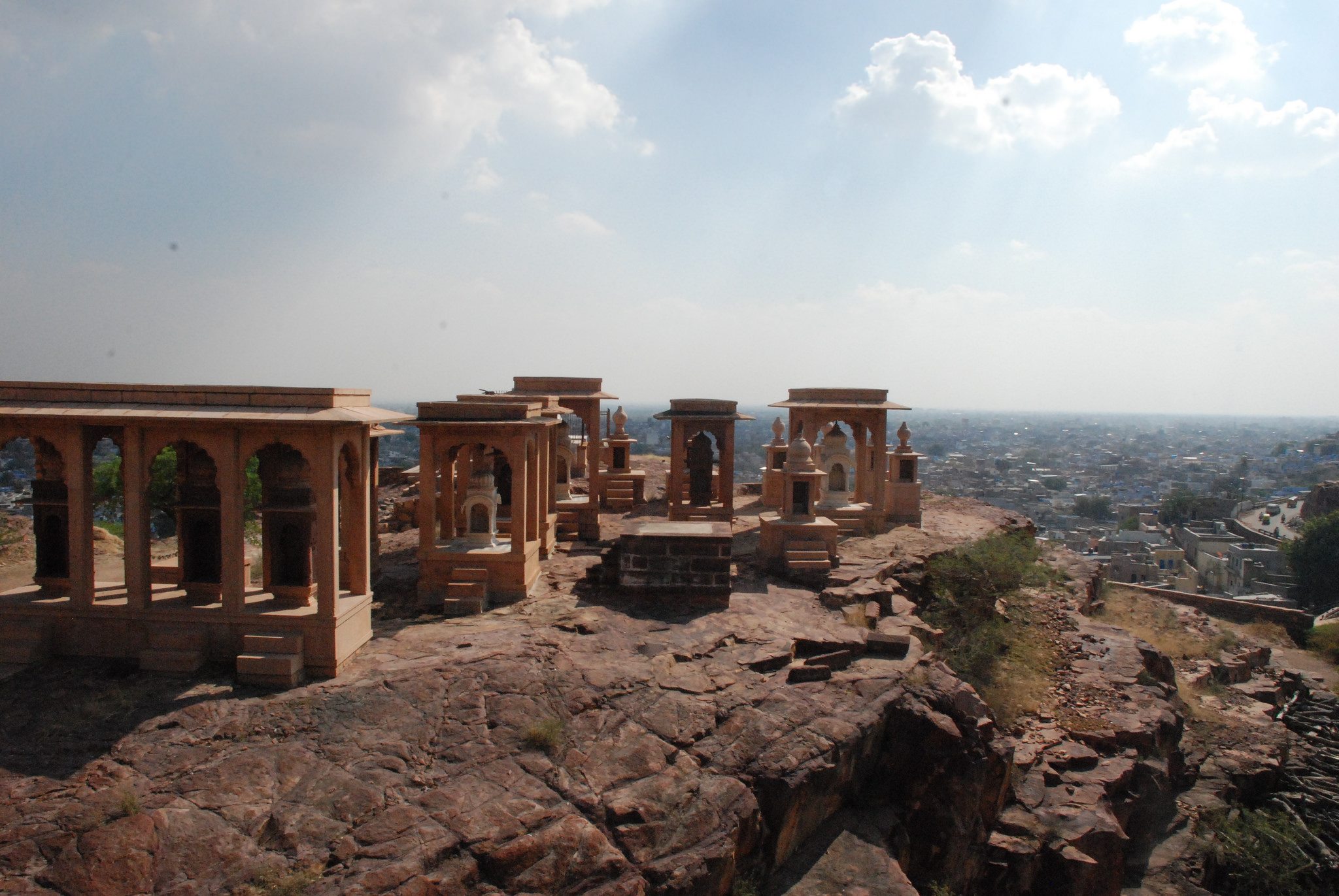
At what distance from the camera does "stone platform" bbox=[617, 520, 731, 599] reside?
13938 millimetres

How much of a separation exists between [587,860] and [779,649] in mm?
4893

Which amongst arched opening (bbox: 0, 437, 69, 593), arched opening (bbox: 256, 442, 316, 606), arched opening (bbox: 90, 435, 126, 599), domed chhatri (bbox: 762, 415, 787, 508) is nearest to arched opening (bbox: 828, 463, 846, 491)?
domed chhatri (bbox: 762, 415, 787, 508)

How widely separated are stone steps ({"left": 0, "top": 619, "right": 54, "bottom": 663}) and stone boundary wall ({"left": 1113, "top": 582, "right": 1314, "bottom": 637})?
29.7 m

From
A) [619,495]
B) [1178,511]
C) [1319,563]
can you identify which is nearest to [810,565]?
[619,495]

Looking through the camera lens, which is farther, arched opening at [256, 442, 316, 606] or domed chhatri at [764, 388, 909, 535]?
domed chhatri at [764, 388, 909, 535]

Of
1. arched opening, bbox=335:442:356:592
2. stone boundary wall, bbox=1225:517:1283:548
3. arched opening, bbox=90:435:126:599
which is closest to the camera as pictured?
arched opening, bbox=335:442:356:592

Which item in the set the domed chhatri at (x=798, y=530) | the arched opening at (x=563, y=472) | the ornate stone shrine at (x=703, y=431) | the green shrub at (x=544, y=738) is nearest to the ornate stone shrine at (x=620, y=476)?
the arched opening at (x=563, y=472)

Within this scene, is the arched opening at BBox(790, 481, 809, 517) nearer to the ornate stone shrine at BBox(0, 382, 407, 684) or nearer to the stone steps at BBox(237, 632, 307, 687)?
the ornate stone shrine at BBox(0, 382, 407, 684)

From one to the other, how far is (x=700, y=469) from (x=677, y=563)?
9.30 m

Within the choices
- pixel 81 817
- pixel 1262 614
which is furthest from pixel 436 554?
pixel 1262 614

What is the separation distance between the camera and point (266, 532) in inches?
446

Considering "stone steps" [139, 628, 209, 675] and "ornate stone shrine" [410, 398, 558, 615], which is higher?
"ornate stone shrine" [410, 398, 558, 615]

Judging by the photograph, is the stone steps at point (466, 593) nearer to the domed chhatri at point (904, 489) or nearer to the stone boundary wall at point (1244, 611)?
the domed chhatri at point (904, 489)

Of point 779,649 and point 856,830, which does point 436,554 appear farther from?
point 856,830
